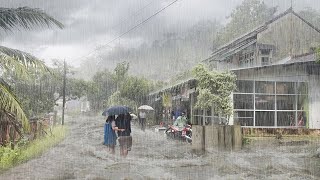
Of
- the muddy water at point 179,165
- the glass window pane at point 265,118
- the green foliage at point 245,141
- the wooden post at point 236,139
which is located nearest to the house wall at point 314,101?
the glass window pane at point 265,118

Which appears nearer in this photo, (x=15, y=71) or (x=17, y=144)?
(x=15, y=71)

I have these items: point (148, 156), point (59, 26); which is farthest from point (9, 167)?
point (148, 156)

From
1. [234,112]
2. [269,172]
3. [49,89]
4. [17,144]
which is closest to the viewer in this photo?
[269,172]

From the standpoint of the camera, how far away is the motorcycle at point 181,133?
17.4m

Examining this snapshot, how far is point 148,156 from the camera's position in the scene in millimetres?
14281

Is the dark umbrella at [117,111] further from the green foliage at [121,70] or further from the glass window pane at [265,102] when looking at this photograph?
the green foliage at [121,70]

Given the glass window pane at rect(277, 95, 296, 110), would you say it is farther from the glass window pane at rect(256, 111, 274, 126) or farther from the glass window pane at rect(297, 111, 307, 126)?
the glass window pane at rect(256, 111, 274, 126)

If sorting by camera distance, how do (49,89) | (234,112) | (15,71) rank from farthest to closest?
(49,89) → (234,112) → (15,71)

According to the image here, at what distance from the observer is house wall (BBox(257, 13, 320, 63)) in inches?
1100

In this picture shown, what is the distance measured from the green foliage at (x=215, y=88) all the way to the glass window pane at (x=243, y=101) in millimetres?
1501

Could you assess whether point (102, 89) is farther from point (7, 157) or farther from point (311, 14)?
point (7, 157)

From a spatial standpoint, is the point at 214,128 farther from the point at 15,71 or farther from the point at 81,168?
the point at 15,71

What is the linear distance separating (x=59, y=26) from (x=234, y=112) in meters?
9.95

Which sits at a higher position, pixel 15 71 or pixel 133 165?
pixel 15 71
